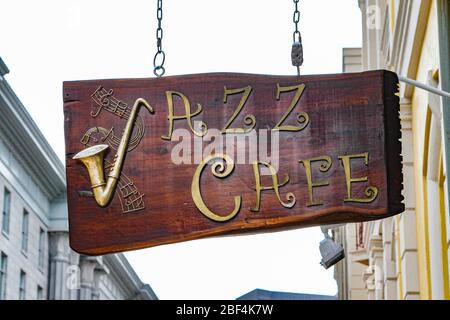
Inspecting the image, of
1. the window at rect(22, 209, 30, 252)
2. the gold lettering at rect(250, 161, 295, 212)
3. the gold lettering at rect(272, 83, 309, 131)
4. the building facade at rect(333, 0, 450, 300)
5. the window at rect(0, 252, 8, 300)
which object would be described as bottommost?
the gold lettering at rect(250, 161, 295, 212)

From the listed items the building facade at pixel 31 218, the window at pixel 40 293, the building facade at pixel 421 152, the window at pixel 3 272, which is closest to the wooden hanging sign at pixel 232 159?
the building facade at pixel 421 152

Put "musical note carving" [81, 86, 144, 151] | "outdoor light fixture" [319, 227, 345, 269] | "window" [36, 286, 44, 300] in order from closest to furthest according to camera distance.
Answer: "musical note carving" [81, 86, 144, 151]
"outdoor light fixture" [319, 227, 345, 269]
"window" [36, 286, 44, 300]

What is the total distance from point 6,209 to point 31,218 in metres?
5.44

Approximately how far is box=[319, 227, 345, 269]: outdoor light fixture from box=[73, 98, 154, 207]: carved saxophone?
4892 mm

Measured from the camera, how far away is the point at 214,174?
8.59 meters

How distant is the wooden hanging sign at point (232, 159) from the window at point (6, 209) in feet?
143

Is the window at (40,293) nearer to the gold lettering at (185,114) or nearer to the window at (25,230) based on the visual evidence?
the window at (25,230)

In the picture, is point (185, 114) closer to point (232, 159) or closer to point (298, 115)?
point (232, 159)

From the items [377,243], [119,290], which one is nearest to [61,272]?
[119,290]

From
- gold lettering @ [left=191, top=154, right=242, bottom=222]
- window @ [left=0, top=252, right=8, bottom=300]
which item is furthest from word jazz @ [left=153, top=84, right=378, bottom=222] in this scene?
window @ [left=0, top=252, right=8, bottom=300]

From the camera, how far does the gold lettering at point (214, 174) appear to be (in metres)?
8.50

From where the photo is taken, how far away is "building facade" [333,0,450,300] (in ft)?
39.7

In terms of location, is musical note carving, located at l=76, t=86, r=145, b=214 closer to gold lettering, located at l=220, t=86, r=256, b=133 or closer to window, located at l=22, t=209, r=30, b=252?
gold lettering, located at l=220, t=86, r=256, b=133

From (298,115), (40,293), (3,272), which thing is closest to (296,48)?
(298,115)
